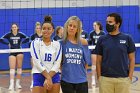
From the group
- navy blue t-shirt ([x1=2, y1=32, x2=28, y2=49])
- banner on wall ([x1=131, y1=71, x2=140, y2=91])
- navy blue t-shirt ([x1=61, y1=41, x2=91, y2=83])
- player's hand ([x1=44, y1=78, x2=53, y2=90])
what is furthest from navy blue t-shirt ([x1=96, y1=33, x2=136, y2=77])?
navy blue t-shirt ([x1=2, y1=32, x2=28, y2=49])

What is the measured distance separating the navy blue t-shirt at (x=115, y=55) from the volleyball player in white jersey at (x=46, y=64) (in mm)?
766

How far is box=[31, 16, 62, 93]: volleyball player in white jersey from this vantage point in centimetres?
580

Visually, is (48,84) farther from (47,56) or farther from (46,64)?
(47,56)

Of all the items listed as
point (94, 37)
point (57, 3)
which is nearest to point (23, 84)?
point (94, 37)

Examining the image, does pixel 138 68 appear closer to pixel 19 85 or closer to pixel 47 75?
pixel 19 85

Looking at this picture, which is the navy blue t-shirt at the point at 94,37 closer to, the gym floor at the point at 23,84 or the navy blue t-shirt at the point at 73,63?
the gym floor at the point at 23,84

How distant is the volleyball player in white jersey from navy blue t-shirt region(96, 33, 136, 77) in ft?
2.51

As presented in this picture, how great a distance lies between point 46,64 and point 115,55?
115 cm

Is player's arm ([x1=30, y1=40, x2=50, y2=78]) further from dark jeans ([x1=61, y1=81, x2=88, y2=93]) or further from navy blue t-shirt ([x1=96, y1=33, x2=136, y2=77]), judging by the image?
navy blue t-shirt ([x1=96, y1=33, x2=136, y2=77])

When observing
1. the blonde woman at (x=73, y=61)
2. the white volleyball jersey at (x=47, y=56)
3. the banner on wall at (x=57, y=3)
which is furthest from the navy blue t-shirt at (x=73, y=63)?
the banner on wall at (x=57, y=3)

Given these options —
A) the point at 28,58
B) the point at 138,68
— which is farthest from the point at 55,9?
the point at 138,68

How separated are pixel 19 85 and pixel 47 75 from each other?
586 cm

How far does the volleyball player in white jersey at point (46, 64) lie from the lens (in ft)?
19.0

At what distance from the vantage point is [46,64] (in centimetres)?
592
